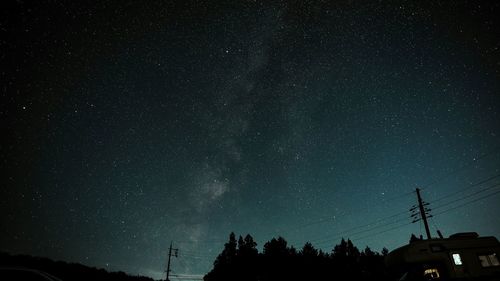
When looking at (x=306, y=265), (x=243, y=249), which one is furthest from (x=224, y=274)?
(x=306, y=265)

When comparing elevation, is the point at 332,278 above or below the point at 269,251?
below

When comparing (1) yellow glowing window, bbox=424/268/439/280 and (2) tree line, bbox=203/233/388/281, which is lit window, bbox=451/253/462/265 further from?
(2) tree line, bbox=203/233/388/281

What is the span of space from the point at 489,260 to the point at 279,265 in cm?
6571

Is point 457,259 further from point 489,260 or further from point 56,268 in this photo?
point 56,268

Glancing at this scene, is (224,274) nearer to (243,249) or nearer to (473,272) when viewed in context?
(243,249)

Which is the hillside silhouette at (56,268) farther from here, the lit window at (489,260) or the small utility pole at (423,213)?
the small utility pole at (423,213)

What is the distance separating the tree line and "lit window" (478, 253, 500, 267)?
5662 cm

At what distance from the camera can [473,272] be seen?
12.5 meters

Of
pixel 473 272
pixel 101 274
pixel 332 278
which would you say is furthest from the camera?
pixel 332 278

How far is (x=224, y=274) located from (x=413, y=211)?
55.3 metres

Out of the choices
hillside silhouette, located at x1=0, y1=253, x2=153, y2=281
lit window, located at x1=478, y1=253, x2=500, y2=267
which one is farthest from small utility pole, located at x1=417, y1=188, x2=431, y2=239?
hillside silhouette, located at x1=0, y1=253, x2=153, y2=281

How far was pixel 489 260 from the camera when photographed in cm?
1285

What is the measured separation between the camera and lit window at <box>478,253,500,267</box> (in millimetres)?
12741

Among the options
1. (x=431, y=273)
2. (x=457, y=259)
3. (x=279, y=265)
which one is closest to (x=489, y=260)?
(x=457, y=259)
